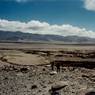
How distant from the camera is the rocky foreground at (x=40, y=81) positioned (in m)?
15.2

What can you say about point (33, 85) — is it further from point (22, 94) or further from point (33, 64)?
point (33, 64)

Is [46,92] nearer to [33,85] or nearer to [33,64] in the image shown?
[33,85]

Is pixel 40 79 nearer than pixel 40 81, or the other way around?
pixel 40 81

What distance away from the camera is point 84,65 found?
1016 inches

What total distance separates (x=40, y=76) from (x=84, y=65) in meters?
7.14

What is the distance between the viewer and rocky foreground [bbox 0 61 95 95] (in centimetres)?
1520

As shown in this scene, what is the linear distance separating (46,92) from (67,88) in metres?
1.36

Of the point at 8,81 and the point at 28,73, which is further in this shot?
the point at 28,73

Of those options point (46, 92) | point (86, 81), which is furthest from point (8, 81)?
point (86, 81)

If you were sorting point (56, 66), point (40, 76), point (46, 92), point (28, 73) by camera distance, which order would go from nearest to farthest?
1. point (46, 92)
2. point (40, 76)
3. point (28, 73)
4. point (56, 66)

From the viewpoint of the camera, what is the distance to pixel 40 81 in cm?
1847

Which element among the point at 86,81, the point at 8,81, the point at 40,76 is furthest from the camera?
the point at 40,76

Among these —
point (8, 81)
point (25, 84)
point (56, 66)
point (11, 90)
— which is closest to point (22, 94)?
point (11, 90)

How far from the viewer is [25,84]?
695 inches
